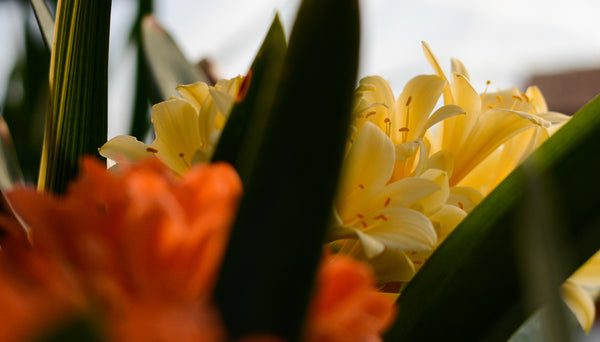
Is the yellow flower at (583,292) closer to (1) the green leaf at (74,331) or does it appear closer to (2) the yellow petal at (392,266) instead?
(2) the yellow petal at (392,266)

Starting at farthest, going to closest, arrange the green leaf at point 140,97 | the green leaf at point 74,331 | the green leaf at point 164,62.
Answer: the green leaf at point 140,97, the green leaf at point 164,62, the green leaf at point 74,331

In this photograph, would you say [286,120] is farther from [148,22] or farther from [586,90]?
[586,90]

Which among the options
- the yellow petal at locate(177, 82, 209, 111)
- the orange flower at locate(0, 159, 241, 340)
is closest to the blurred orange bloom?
the orange flower at locate(0, 159, 241, 340)

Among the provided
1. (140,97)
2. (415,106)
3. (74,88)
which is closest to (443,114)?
(415,106)

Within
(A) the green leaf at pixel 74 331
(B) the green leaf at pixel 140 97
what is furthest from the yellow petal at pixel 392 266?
(B) the green leaf at pixel 140 97

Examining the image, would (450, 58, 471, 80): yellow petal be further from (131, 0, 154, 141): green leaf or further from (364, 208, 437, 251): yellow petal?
(131, 0, 154, 141): green leaf

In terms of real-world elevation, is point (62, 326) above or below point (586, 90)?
above

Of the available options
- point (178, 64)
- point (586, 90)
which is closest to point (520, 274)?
point (178, 64)
